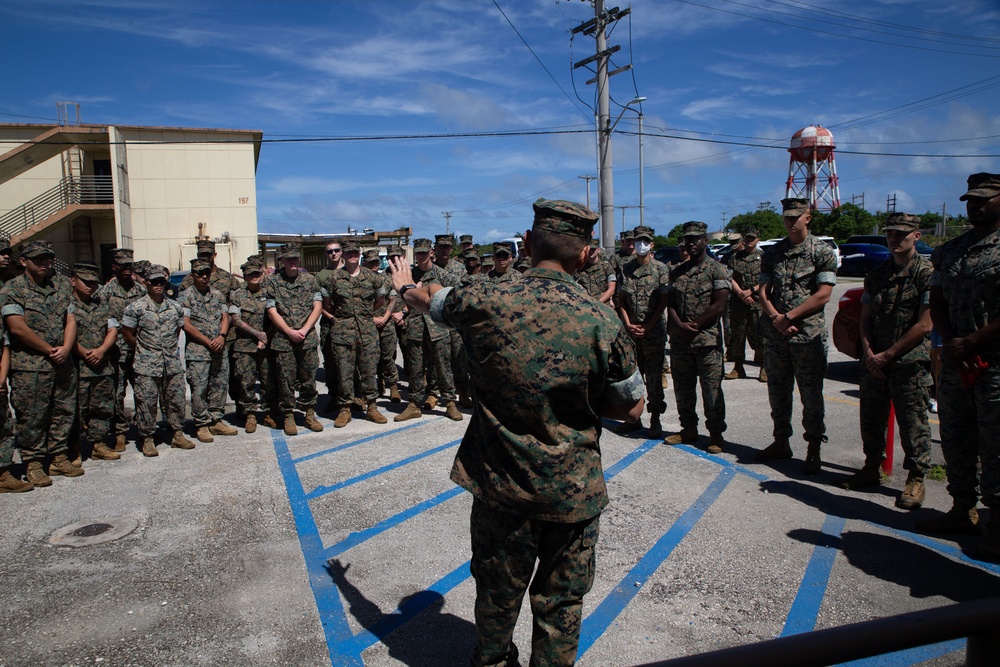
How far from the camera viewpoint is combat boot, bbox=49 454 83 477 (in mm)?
5906

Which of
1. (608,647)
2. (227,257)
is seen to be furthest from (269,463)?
(227,257)

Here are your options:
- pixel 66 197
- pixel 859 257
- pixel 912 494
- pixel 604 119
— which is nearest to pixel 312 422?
pixel 912 494

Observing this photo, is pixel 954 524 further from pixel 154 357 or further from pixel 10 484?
pixel 10 484

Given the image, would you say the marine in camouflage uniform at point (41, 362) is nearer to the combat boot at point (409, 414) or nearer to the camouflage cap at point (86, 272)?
the camouflage cap at point (86, 272)

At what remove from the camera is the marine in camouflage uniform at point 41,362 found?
5.58 metres

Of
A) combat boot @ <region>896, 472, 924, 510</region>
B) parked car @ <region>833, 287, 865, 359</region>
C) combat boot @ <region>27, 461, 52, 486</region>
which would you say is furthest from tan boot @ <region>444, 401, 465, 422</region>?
parked car @ <region>833, 287, 865, 359</region>

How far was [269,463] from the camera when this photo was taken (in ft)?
20.4

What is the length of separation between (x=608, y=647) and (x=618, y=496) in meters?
1.99

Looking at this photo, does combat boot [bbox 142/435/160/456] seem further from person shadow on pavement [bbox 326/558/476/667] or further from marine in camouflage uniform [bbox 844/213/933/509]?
marine in camouflage uniform [bbox 844/213/933/509]

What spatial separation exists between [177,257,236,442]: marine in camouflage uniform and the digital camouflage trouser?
213 inches

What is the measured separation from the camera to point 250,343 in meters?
7.43

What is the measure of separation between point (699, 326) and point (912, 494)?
7.31 feet

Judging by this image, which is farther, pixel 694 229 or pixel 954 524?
pixel 694 229

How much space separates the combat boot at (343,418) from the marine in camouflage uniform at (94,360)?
223 centimetres
